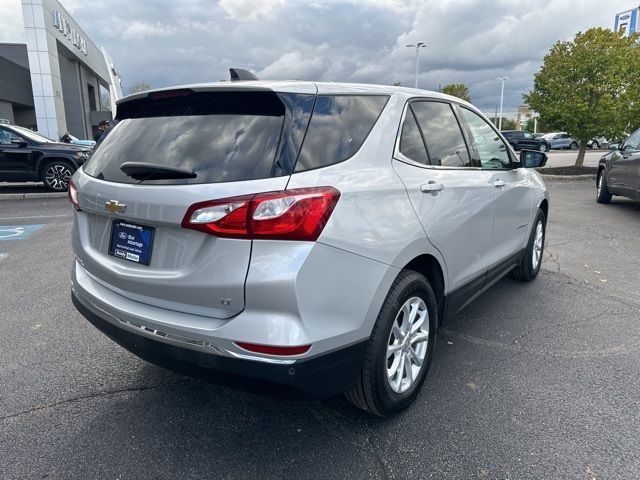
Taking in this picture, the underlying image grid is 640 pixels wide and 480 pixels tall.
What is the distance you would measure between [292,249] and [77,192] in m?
1.51

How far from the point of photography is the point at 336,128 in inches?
90.9

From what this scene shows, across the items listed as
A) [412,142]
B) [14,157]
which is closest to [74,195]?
[412,142]

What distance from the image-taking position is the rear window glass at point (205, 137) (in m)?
2.08

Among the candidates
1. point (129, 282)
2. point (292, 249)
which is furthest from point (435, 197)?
point (129, 282)

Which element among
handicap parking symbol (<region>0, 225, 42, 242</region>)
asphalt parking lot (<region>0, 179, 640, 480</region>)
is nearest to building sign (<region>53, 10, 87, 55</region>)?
handicap parking symbol (<region>0, 225, 42, 242</region>)

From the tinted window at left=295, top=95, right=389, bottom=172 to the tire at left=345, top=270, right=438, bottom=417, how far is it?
73cm

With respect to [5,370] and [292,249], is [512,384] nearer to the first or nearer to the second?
[292,249]

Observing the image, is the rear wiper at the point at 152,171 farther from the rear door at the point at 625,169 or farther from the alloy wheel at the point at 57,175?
the alloy wheel at the point at 57,175

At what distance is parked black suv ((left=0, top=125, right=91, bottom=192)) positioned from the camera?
1138 cm

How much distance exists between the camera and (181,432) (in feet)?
8.38

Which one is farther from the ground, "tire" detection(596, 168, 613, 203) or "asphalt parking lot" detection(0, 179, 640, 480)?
"tire" detection(596, 168, 613, 203)

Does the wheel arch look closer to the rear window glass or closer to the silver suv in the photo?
the silver suv

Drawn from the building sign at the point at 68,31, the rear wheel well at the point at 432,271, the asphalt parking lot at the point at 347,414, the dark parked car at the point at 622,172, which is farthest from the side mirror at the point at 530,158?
the building sign at the point at 68,31

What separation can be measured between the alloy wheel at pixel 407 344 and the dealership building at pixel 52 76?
62.1 ft
